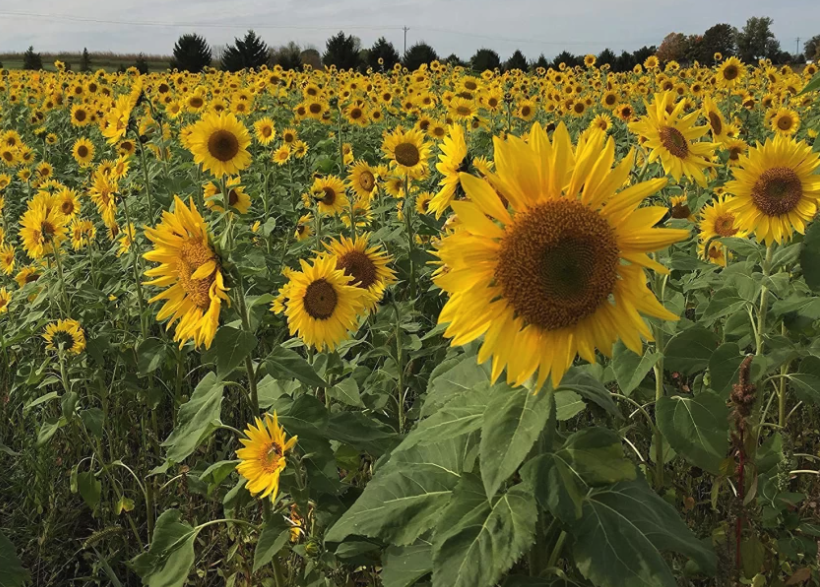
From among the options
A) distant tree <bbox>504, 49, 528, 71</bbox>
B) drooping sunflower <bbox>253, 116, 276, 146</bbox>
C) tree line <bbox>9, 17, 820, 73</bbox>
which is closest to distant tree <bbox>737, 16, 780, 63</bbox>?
tree line <bbox>9, 17, 820, 73</bbox>

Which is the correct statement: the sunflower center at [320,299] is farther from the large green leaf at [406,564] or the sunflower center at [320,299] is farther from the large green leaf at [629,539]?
the large green leaf at [629,539]

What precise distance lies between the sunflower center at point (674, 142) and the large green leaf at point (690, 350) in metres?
0.73

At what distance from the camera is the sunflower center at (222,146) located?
444 cm

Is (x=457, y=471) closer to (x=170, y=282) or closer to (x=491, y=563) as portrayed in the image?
(x=491, y=563)

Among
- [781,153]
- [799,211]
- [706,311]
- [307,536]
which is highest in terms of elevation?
[781,153]

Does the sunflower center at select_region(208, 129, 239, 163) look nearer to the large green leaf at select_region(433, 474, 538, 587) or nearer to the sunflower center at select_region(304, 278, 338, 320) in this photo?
the sunflower center at select_region(304, 278, 338, 320)

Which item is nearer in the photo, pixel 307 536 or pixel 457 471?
pixel 457 471

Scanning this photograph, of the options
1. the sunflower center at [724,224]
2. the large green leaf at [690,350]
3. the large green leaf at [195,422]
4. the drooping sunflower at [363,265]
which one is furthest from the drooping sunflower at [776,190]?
the large green leaf at [195,422]

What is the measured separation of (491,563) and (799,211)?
2.15 metres

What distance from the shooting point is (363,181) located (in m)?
5.38

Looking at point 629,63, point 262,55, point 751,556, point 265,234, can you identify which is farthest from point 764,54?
point 751,556

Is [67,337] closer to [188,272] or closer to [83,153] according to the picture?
[188,272]

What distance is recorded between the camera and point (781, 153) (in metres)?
2.95

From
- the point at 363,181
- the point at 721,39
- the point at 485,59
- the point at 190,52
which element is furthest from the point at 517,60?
the point at 363,181
